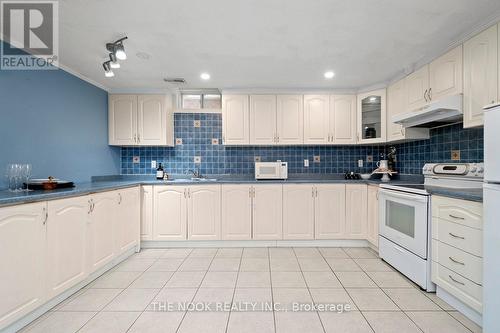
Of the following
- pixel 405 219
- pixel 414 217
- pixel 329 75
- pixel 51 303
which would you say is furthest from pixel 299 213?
pixel 51 303

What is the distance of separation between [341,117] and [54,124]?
12.1ft

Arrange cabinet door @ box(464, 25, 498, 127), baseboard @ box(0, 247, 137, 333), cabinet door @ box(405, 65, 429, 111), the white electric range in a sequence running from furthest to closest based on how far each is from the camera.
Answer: cabinet door @ box(405, 65, 429, 111) < the white electric range < cabinet door @ box(464, 25, 498, 127) < baseboard @ box(0, 247, 137, 333)

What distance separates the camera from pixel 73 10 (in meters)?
1.71

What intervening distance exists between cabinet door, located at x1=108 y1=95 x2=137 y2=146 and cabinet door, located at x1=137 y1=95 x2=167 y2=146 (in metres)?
0.08

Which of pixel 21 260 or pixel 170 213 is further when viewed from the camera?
pixel 170 213

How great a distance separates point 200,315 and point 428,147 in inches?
127

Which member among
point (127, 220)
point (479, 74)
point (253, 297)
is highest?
point (479, 74)

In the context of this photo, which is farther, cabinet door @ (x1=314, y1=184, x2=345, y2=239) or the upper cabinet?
the upper cabinet

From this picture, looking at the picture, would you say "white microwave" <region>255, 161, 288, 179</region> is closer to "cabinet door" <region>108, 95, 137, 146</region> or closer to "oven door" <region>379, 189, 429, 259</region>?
"oven door" <region>379, 189, 429, 259</region>

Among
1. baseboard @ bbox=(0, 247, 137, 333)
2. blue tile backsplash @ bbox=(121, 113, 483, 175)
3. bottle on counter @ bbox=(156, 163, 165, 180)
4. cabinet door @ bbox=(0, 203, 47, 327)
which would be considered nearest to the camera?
cabinet door @ bbox=(0, 203, 47, 327)

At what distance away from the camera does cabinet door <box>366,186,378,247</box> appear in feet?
9.47

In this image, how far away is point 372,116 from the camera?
129 inches

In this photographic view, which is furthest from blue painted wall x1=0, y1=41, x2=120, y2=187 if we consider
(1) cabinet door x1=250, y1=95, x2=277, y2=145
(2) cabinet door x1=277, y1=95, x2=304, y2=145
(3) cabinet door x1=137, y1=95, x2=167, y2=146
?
(2) cabinet door x1=277, y1=95, x2=304, y2=145

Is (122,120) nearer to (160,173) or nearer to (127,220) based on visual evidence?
(160,173)
